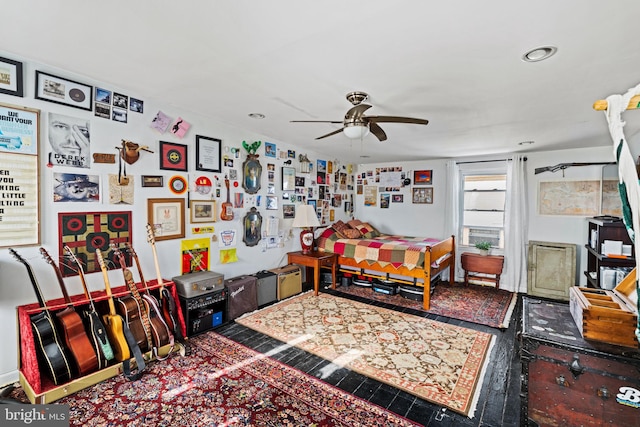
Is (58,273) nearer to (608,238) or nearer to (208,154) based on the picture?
(208,154)

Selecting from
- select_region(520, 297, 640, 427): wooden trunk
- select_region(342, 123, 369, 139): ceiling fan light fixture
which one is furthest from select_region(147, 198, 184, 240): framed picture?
select_region(520, 297, 640, 427): wooden trunk

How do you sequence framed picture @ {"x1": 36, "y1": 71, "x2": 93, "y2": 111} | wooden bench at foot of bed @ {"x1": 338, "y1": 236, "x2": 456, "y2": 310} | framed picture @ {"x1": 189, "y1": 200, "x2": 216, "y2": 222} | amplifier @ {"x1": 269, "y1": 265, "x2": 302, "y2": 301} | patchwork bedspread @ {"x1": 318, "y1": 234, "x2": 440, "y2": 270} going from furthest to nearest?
amplifier @ {"x1": 269, "y1": 265, "x2": 302, "y2": 301} < patchwork bedspread @ {"x1": 318, "y1": 234, "x2": 440, "y2": 270} < wooden bench at foot of bed @ {"x1": 338, "y1": 236, "x2": 456, "y2": 310} < framed picture @ {"x1": 189, "y1": 200, "x2": 216, "y2": 222} < framed picture @ {"x1": 36, "y1": 71, "x2": 93, "y2": 111}

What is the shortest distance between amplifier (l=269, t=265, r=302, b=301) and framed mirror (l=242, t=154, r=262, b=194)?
1131 mm

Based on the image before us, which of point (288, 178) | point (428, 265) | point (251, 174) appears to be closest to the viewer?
point (428, 265)

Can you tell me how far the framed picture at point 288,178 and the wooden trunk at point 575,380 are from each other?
3.48 meters

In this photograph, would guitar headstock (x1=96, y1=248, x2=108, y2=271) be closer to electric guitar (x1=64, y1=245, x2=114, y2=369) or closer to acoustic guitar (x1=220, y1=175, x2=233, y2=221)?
electric guitar (x1=64, y1=245, x2=114, y2=369)

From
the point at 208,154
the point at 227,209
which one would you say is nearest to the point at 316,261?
the point at 227,209

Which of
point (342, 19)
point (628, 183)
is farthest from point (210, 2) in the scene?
point (628, 183)

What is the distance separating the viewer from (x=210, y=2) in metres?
1.37

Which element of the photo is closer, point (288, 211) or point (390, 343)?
point (390, 343)

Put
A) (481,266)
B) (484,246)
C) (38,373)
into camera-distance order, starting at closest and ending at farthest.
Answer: (38,373)
(481,266)
(484,246)

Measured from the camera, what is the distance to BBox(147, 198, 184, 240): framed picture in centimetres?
288

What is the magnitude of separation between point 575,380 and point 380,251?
3075mm

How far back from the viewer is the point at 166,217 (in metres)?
2.99
